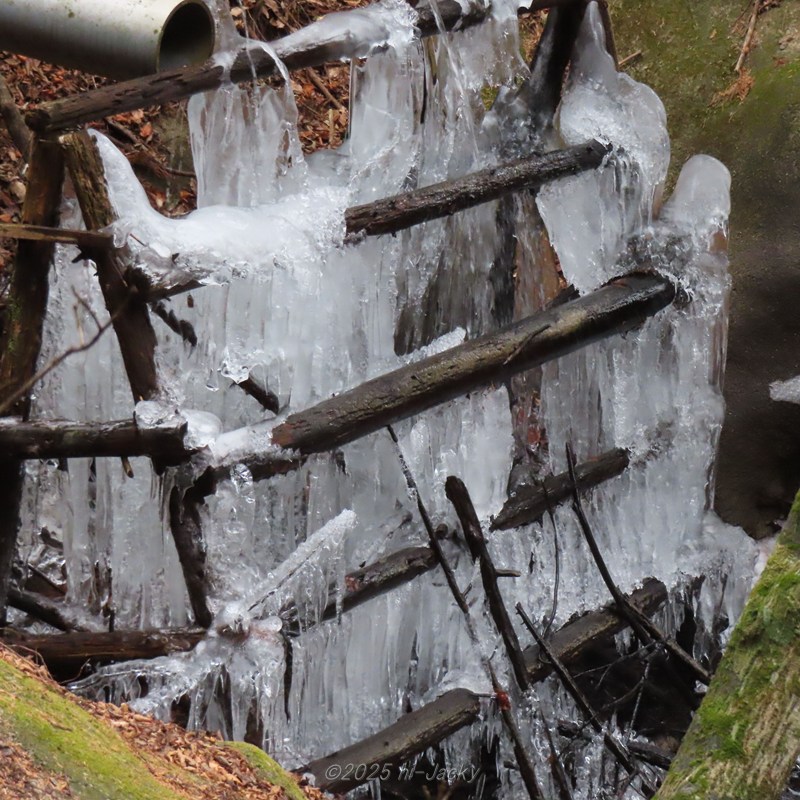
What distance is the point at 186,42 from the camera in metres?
4.04

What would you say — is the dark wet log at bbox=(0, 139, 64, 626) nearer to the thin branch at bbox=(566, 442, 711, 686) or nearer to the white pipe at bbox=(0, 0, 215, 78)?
the white pipe at bbox=(0, 0, 215, 78)

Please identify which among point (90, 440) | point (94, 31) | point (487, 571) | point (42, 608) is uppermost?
point (94, 31)

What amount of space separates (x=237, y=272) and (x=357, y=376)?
974 mm

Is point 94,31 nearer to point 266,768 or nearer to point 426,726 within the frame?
point 266,768

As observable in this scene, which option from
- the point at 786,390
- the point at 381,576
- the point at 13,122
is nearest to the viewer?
the point at 381,576

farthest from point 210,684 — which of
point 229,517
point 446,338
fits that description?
point 446,338

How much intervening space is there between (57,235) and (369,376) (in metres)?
1.50

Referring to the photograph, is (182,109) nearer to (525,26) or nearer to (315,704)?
(525,26)

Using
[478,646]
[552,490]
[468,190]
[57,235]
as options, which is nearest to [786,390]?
[552,490]

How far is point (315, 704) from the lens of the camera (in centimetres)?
406

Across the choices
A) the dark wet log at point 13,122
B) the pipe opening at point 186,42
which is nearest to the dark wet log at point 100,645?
the pipe opening at point 186,42

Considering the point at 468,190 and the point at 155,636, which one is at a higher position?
the point at 468,190

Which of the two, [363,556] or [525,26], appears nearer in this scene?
[363,556]

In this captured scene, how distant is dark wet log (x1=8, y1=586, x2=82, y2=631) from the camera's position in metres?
4.08
